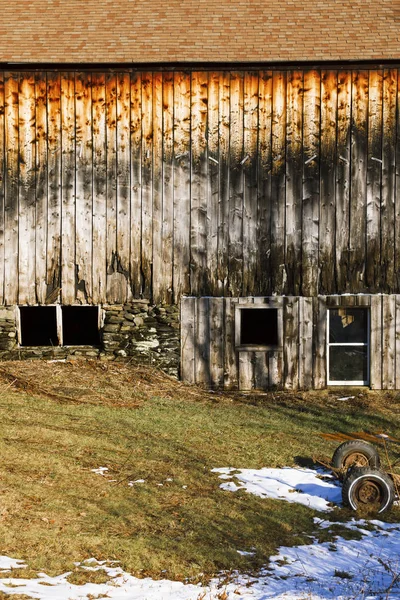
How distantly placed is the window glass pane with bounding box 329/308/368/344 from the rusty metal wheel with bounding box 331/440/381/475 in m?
5.45

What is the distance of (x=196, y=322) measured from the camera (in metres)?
14.6

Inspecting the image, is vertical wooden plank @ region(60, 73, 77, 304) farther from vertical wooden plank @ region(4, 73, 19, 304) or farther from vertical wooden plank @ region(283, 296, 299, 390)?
vertical wooden plank @ region(283, 296, 299, 390)

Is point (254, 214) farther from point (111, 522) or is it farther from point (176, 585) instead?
point (176, 585)

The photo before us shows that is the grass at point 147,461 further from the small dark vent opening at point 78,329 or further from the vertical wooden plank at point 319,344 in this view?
the small dark vent opening at point 78,329

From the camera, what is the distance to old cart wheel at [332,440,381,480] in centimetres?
930

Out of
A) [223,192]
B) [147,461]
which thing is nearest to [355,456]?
[147,461]

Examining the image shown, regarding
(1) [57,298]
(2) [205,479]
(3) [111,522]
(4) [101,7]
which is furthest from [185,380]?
(4) [101,7]

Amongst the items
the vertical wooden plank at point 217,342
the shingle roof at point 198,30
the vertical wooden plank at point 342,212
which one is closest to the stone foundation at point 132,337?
the vertical wooden plank at point 217,342

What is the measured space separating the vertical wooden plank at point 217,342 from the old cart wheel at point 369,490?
20.8ft

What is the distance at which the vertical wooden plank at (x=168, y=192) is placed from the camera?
47.6 ft

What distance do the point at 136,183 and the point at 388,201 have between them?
15.9ft

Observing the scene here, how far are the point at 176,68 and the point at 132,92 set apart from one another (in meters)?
0.95

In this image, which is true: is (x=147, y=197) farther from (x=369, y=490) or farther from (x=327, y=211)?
(x=369, y=490)

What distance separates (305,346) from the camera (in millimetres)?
14578
